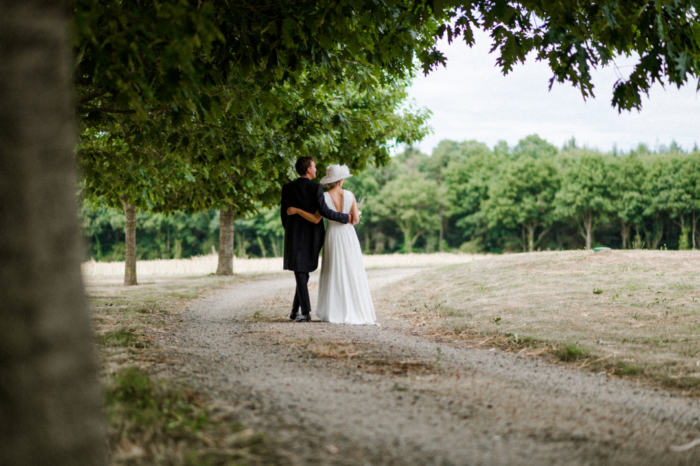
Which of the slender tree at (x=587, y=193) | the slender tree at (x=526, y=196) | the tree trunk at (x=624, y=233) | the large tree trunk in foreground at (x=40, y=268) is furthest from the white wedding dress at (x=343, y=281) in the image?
the tree trunk at (x=624, y=233)

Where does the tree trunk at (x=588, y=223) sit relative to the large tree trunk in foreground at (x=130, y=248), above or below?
above

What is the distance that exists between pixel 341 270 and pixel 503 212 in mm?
57802

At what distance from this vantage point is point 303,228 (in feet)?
24.8

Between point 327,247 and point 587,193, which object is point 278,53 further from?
point 587,193

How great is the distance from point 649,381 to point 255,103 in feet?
16.6

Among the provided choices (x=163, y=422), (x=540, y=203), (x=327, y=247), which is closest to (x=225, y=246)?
(x=327, y=247)

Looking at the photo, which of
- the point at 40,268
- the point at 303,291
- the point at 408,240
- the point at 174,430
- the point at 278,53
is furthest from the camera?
the point at 408,240

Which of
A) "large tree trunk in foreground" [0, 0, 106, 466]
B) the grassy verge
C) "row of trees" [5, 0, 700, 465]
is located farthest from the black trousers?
"large tree trunk in foreground" [0, 0, 106, 466]

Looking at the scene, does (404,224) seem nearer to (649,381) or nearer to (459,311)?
(459,311)

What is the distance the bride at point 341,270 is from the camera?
24.5 ft

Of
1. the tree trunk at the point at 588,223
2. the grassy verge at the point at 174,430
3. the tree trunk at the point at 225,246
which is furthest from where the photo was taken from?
the tree trunk at the point at 588,223

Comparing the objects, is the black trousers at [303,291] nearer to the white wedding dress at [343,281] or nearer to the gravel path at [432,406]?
the white wedding dress at [343,281]

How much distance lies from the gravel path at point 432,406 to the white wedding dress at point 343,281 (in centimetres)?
180

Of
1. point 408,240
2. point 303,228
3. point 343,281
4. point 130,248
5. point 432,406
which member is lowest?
point 432,406
